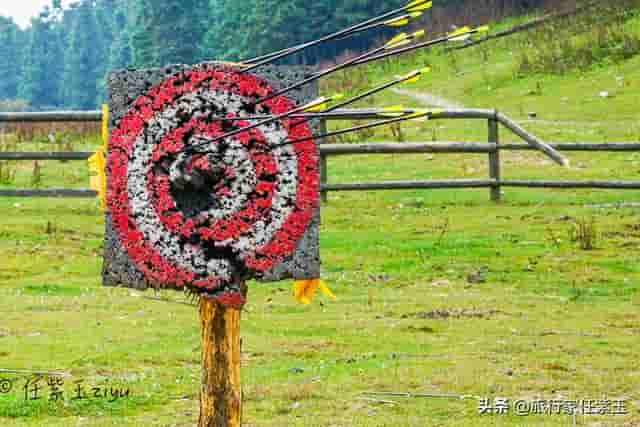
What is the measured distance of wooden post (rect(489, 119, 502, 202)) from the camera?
56.5ft

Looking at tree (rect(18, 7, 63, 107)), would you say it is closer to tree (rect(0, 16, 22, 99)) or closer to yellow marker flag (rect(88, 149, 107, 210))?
tree (rect(0, 16, 22, 99))

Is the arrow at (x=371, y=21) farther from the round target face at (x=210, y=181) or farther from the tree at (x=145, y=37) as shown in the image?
the tree at (x=145, y=37)

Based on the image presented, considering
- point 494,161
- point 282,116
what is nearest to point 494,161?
point 494,161

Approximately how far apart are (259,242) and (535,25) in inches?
1587

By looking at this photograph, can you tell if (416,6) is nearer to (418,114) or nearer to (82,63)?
(418,114)

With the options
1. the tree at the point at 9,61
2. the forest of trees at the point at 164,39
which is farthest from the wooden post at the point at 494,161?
the tree at the point at 9,61

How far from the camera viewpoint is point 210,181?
6148 mm

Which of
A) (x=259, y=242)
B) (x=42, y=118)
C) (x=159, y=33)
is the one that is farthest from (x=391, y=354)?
(x=159, y=33)

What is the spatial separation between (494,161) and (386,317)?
6.59 m

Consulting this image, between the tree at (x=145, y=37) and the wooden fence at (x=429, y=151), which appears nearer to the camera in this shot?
the wooden fence at (x=429, y=151)

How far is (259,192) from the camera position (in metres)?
6.16

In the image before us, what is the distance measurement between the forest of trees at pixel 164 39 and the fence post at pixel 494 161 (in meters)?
38.4

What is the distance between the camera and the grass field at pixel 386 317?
827cm

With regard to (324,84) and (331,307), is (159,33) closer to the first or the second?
(324,84)
